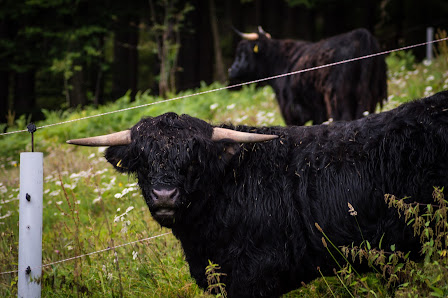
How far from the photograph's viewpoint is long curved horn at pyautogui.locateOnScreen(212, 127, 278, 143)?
3.17m

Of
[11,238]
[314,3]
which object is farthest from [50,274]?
[314,3]

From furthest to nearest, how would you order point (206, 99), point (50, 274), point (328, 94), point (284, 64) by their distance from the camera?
point (206, 99), point (284, 64), point (328, 94), point (50, 274)

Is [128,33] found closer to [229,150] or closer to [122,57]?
[122,57]

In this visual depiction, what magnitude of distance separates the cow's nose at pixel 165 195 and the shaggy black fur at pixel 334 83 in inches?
202

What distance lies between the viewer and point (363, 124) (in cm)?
333

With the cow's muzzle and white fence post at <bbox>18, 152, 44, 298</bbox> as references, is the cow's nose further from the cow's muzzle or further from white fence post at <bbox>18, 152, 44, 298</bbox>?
white fence post at <bbox>18, 152, 44, 298</bbox>

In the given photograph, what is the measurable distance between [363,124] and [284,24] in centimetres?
2363

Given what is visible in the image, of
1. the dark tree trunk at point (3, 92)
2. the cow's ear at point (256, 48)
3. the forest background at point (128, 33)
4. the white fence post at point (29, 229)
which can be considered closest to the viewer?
the white fence post at point (29, 229)

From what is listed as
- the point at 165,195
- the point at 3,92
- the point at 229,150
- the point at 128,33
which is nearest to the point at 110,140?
the point at 165,195

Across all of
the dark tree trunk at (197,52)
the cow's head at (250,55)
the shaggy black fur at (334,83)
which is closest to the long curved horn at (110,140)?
the shaggy black fur at (334,83)

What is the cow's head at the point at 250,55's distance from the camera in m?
10.1

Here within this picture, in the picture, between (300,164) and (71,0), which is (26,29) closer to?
(71,0)

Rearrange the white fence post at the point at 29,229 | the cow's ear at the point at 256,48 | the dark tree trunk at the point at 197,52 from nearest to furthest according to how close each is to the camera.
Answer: the white fence post at the point at 29,229 → the cow's ear at the point at 256,48 → the dark tree trunk at the point at 197,52

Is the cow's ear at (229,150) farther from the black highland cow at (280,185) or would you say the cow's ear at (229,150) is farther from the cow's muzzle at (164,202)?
the cow's muzzle at (164,202)
